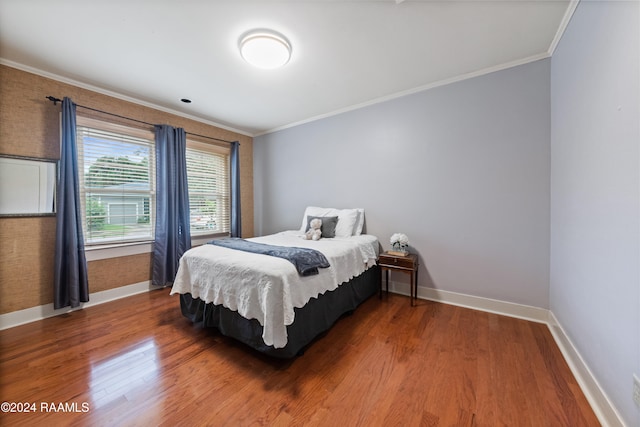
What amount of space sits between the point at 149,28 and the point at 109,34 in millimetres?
376

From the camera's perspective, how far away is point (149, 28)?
183 cm

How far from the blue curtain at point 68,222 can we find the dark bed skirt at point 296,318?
1268 mm

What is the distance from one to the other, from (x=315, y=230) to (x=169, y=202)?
2088 mm

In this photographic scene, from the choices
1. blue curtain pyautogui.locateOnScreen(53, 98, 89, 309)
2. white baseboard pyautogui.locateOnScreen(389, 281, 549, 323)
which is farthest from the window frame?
white baseboard pyautogui.locateOnScreen(389, 281, 549, 323)

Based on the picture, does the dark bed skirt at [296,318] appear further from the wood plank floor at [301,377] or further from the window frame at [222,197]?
the window frame at [222,197]

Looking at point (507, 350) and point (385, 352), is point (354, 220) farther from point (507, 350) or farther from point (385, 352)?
point (507, 350)

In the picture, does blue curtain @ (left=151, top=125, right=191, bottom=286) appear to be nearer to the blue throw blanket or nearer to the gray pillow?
the blue throw blanket

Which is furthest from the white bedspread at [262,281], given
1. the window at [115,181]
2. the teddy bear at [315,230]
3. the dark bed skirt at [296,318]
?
the window at [115,181]

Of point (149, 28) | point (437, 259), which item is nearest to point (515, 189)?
point (437, 259)

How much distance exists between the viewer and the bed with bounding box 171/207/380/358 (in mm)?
1611

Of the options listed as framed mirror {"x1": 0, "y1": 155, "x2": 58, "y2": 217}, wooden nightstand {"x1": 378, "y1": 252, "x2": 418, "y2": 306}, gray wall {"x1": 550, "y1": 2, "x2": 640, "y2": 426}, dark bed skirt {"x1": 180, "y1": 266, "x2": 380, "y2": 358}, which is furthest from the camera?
wooden nightstand {"x1": 378, "y1": 252, "x2": 418, "y2": 306}

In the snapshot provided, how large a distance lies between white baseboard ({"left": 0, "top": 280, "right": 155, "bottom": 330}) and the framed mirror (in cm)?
97

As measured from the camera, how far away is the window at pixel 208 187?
12.3 feet

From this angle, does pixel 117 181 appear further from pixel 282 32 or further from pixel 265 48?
pixel 282 32
